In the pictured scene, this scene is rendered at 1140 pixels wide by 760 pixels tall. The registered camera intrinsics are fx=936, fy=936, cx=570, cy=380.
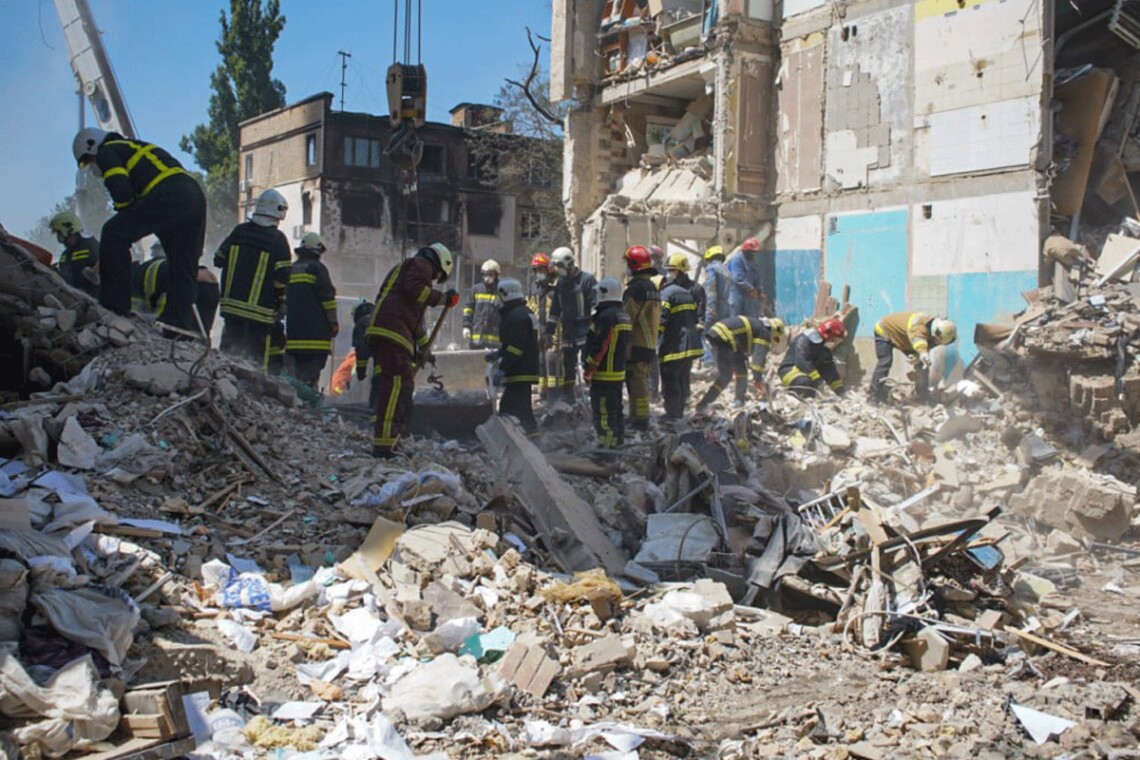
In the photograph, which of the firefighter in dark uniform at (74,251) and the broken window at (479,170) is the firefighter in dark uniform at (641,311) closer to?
the firefighter in dark uniform at (74,251)

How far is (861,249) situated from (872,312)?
3.12 ft

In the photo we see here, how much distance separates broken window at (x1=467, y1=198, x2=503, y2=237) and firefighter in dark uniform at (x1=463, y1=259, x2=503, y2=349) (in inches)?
885

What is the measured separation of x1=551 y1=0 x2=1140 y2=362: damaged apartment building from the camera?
11.9 meters

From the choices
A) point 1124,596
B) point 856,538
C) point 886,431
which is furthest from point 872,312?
point 856,538

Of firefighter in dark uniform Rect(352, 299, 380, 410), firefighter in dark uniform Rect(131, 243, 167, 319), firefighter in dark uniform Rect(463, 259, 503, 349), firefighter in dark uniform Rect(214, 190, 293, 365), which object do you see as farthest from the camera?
firefighter in dark uniform Rect(463, 259, 503, 349)

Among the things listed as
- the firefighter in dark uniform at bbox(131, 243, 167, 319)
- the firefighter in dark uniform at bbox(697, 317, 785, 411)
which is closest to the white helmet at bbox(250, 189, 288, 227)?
the firefighter in dark uniform at bbox(131, 243, 167, 319)

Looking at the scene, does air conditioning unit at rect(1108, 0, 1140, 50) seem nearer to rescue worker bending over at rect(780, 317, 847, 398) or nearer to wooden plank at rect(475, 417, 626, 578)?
rescue worker bending over at rect(780, 317, 847, 398)

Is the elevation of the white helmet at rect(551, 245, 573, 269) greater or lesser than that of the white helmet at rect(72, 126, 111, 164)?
lesser

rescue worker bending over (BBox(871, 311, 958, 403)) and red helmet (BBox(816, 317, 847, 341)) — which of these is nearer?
red helmet (BBox(816, 317, 847, 341))

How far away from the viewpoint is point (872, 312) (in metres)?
13.7

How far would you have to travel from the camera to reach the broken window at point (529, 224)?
113ft

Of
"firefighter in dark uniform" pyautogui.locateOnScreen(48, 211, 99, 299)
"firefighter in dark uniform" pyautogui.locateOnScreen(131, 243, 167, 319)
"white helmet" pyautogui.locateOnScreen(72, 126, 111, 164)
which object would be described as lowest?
"firefighter in dark uniform" pyautogui.locateOnScreen(131, 243, 167, 319)

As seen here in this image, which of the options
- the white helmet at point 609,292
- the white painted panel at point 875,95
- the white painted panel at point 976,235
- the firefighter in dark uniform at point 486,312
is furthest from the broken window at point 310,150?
the white helmet at point 609,292

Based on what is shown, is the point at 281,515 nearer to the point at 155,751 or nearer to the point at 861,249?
the point at 155,751
